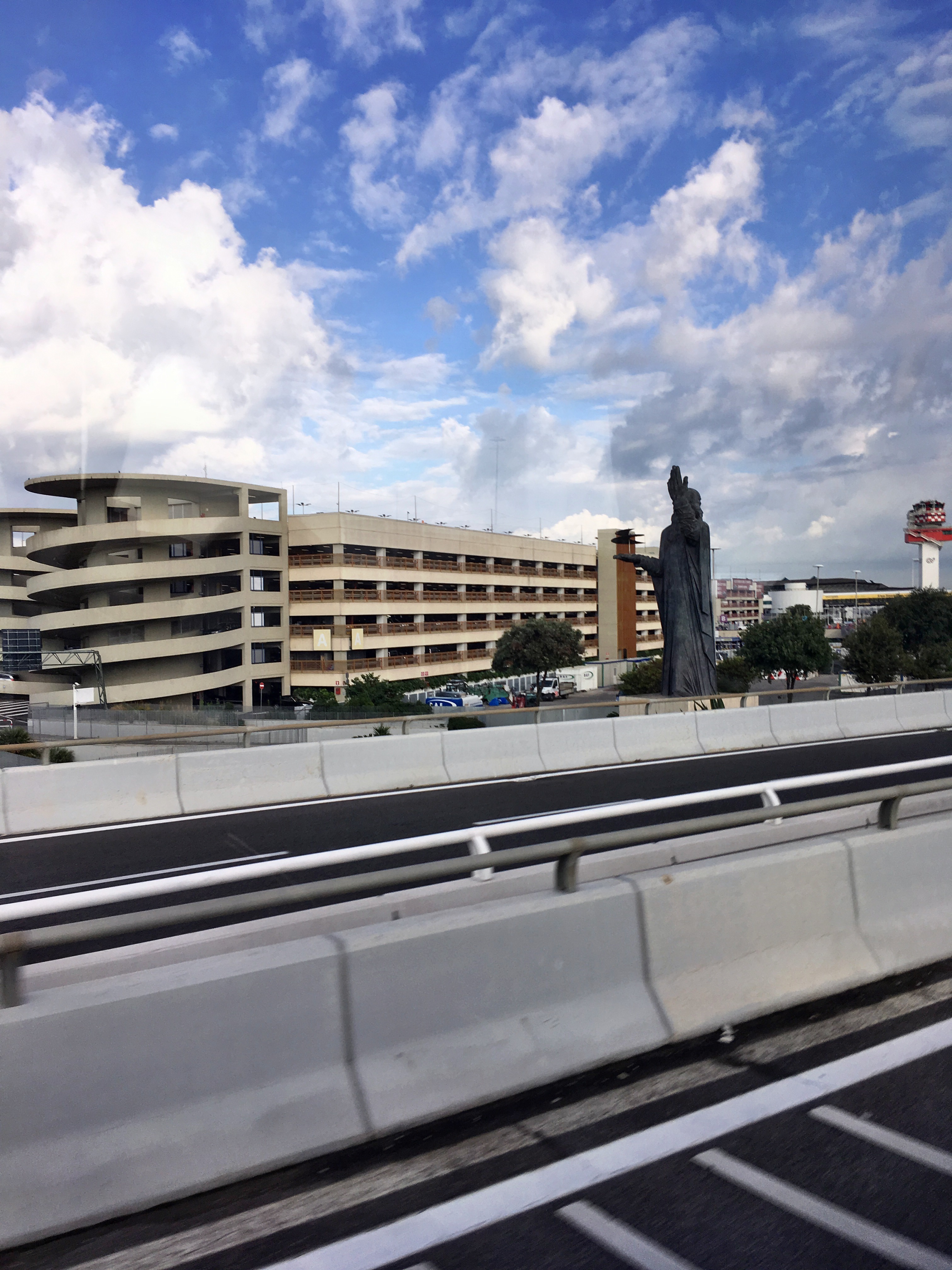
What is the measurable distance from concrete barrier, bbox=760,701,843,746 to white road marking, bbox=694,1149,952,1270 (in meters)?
17.4

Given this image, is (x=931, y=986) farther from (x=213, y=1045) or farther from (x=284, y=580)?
(x=284, y=580)

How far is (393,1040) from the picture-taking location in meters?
3.99

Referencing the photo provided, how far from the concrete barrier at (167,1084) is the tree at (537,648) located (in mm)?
71840

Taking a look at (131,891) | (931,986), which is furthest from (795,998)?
(131,891)

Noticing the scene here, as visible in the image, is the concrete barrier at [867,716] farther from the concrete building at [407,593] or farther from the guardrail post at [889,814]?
the concrete building at [407,593]

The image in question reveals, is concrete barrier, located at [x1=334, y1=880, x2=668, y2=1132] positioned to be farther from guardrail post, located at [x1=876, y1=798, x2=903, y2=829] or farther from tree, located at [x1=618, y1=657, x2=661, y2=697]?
tree, located at [x1=618, y1=657, x2=661, y2=697]

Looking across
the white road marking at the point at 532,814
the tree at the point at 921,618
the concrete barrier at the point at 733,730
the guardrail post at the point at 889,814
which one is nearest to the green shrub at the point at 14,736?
the concrete barrier at the point at 733,730

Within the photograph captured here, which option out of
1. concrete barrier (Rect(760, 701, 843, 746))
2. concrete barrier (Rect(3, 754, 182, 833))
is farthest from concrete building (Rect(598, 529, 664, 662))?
concrete barrier (Rect(3, 754, 182, 833))

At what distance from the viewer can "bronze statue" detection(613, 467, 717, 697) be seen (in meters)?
27.6

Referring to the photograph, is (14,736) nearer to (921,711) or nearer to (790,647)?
(921,711)

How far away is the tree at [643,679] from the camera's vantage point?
50.4m

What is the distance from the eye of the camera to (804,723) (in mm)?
21219

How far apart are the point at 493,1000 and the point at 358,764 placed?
33.9ft

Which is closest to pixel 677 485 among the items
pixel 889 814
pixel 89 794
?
pixel 89 794
